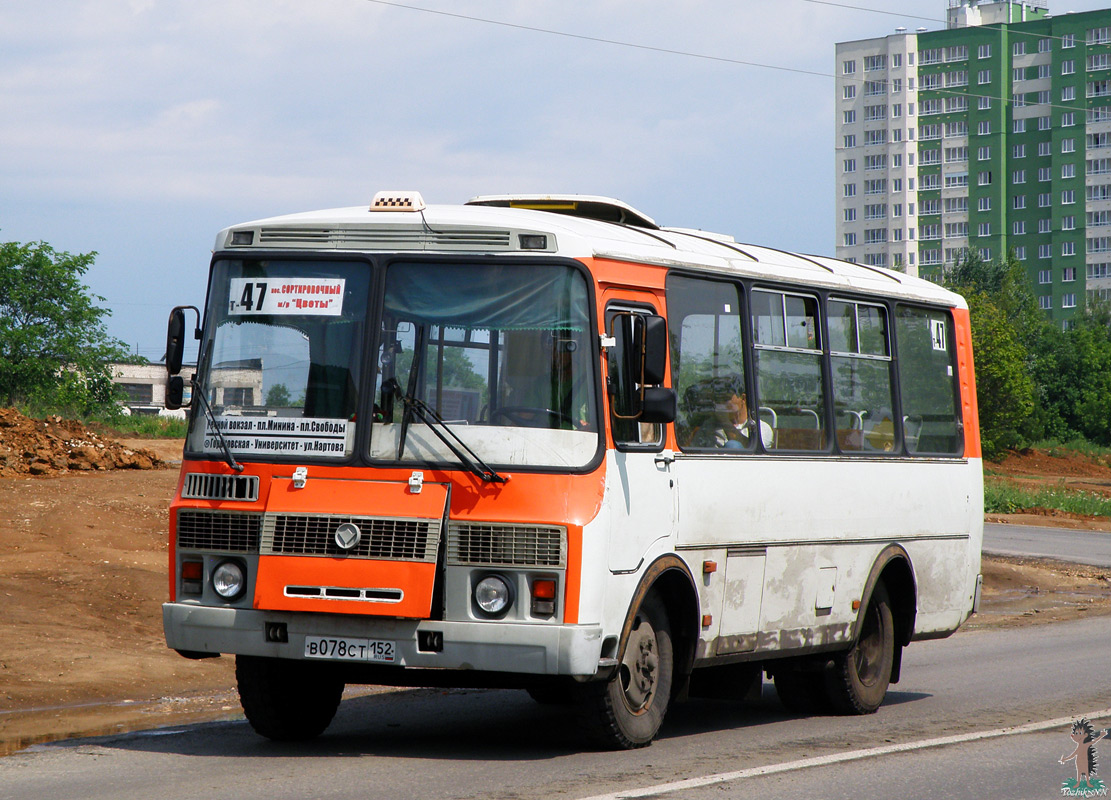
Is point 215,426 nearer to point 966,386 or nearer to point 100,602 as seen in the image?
point 966,386

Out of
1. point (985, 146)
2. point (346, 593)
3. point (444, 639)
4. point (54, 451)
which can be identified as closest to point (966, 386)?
point (444, 639)

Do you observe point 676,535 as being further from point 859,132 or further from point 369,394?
point 859,132

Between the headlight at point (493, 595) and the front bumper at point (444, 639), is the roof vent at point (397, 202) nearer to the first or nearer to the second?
the headlight at point (493, 595)

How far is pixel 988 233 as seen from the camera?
134m

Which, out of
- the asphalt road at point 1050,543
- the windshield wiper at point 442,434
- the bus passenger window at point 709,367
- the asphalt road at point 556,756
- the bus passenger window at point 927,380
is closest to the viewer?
the asphalt road at point 556,756

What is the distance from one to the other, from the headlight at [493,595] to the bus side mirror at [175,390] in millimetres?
2109

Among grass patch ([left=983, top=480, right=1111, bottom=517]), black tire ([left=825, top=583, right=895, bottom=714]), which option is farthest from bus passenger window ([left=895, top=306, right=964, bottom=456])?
grass patch ([left=983, top=480, right=1111, bottom=517])

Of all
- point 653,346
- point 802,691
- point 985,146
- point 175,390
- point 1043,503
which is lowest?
point 802,691

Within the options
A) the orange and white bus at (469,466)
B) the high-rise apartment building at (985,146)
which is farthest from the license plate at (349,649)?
the high-rise apartment building at (985,146)

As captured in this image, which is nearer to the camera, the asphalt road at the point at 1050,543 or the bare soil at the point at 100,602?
the bare soil at the point at 100,602

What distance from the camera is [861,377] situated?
37.3 ft

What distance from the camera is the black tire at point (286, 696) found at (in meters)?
8.85

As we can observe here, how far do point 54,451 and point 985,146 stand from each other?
386ft

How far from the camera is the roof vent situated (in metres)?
8.67
